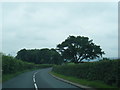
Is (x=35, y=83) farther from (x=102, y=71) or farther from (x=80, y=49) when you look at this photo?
(x=80, y=49)

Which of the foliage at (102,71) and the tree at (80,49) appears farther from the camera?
the tree at (80,49)

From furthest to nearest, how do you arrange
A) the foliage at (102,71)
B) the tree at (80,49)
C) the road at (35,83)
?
the tree at (80,49), the road at (35,83), the foliage at (102,71)

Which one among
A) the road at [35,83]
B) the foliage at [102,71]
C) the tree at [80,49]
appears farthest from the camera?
the tree at [80,49]

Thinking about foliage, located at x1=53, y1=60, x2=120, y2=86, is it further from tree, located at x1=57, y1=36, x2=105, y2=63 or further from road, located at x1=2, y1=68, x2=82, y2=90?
tree, located at x1=57, y1=36, x2=105, y2=63

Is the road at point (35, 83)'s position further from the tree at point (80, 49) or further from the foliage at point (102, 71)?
the tree at point (80, 49)

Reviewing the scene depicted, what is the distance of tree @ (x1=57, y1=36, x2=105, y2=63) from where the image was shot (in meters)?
72.9

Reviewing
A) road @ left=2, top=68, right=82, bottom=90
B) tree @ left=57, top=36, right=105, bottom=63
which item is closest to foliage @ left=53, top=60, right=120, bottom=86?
road @ left=2, top=68, right=82, bottom=90

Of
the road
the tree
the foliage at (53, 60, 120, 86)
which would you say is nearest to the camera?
the foliage at (53, 60, 120, 86)

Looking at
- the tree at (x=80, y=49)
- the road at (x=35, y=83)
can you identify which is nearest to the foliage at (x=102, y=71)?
the road at (x=35, y=83)

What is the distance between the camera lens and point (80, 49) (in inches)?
2876

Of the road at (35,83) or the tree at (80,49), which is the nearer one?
the road at (35,83)

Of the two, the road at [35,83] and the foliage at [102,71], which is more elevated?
the foliage at [102,71]

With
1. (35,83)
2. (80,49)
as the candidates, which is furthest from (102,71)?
(80,49)

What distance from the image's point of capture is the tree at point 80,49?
72875 mm
